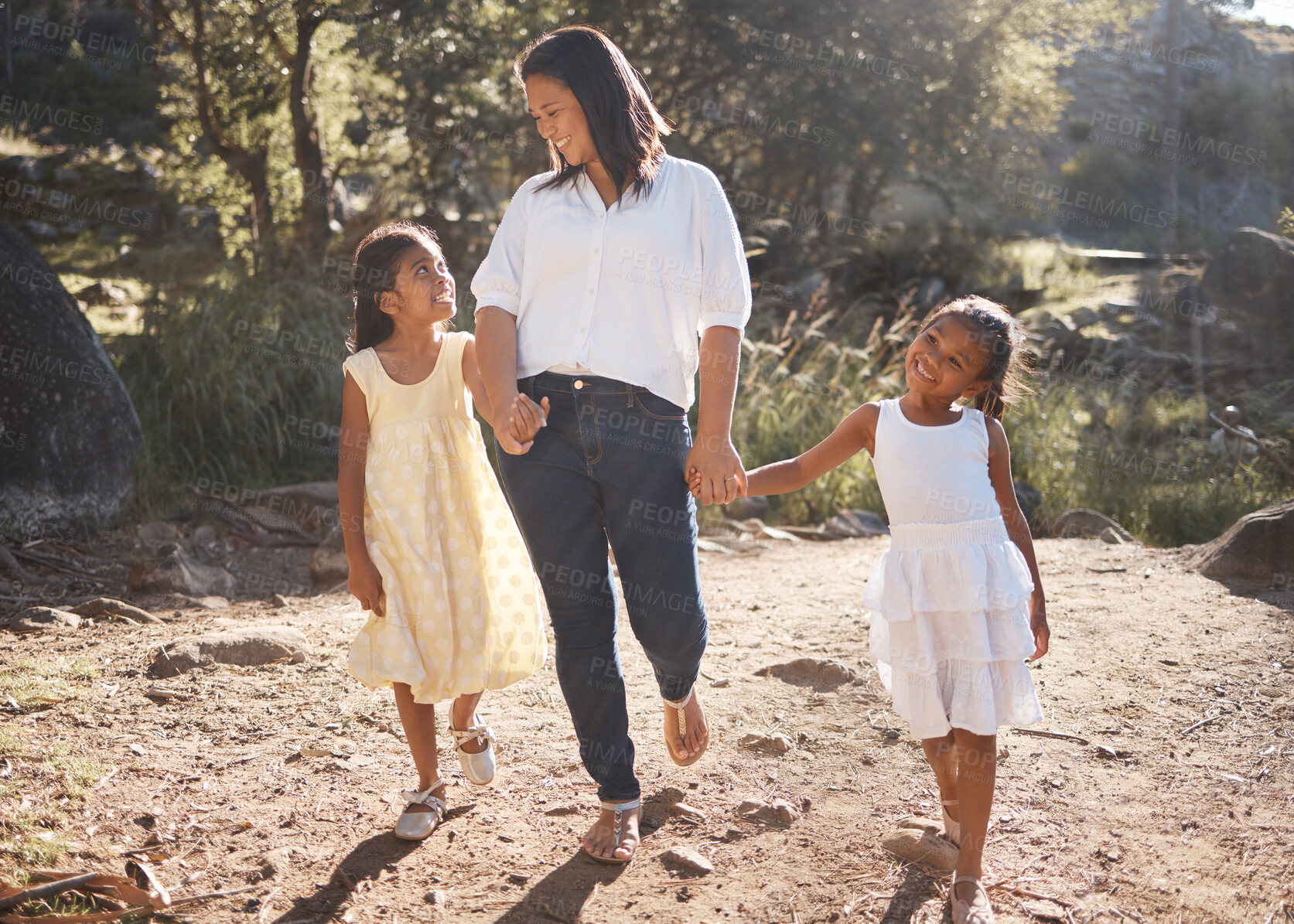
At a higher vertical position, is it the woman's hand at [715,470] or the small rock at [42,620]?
the woman's hand at [715,470]

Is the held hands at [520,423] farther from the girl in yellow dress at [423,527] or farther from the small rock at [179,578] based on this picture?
the small rock at [179,578]

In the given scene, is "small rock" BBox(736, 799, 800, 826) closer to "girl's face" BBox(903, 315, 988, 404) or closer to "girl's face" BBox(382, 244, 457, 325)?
"girl's face" BBox(903, 315, 988, 404)

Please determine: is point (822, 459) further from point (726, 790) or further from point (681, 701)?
point (726, 790)

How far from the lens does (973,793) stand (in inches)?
87.1

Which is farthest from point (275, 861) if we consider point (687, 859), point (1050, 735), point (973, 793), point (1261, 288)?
point (1261, 288)

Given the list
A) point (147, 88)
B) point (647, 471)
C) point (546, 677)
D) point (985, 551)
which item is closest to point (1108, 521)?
point (546, 677)

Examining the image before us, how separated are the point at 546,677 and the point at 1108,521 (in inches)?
167

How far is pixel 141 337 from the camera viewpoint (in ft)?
23.5

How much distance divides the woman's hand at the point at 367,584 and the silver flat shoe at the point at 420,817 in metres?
0.49

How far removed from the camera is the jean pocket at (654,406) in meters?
2.26

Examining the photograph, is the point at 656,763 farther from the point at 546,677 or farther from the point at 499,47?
the point at 499,47

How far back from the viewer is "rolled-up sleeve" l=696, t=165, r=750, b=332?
2.31 metres

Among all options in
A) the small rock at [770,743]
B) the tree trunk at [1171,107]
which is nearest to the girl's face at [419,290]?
the small rock at [770,743]

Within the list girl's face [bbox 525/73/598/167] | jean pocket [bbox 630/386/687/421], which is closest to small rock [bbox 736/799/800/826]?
jean pocket [bbox 630/386/687/421]
